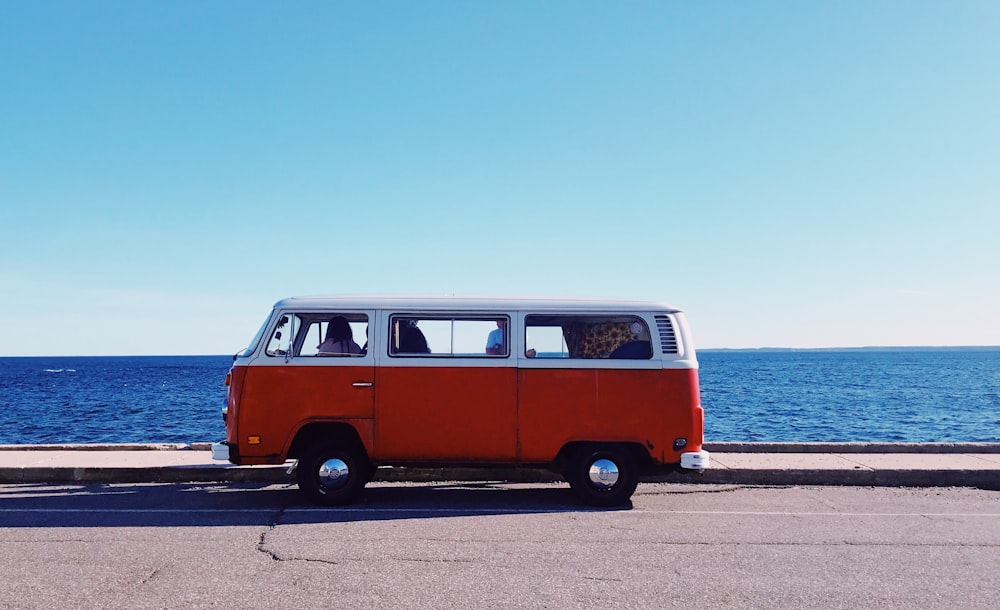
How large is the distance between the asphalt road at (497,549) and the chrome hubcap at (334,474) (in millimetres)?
400

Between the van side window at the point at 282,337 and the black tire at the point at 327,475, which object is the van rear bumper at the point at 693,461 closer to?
the black tire at the point at 327,475

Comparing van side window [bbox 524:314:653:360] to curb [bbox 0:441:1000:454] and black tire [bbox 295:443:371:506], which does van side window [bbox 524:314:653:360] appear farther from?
curb [bbox 0:441:1000:454]

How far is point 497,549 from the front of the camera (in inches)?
243

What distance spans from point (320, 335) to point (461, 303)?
1.68m

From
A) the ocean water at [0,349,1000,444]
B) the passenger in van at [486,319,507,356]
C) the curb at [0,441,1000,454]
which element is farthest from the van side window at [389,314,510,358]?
the ocean water at [0,349,1000,444]

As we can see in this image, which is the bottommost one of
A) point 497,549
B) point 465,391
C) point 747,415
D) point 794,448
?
point 747,415

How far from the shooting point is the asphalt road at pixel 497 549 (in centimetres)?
495

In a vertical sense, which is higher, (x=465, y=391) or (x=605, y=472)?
(x=465, y=391)

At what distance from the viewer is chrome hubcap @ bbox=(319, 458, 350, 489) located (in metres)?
8.13

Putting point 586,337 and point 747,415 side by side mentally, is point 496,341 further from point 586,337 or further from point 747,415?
point 747,415

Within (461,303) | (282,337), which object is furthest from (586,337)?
(282,337)

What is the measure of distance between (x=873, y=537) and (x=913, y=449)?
6.04 metres

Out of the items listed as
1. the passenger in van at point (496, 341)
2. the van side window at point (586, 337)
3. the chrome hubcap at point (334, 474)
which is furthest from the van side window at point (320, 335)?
the van side window at point (586, 337)

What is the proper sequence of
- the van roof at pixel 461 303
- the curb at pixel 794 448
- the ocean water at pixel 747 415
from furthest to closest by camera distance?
the ocean water at pixel 747 415 → the curb at pixel 794 448 → the van roof at pixel 461 303
